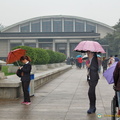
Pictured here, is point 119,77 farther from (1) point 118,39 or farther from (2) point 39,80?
(1) point 118,39

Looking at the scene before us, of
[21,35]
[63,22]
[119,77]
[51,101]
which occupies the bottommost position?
[51,101]

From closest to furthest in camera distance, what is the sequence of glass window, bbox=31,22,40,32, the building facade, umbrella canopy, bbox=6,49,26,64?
umbrella canopy, bbox=6,49,26,64, the building facade, glass window, bbox=31,22,40,32

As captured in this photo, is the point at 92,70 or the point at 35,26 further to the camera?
the point at 35,26


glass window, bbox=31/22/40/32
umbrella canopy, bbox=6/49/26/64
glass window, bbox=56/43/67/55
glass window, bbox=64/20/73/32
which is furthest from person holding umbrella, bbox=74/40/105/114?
glass window, bbox=31/22/40/32

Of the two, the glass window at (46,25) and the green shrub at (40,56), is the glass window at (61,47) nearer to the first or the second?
the glass window at (46,25)

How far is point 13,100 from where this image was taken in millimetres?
9102

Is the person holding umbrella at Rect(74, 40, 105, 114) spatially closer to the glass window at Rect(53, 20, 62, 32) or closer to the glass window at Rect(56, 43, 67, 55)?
the glass window at Rect(56, 43, 67, 55)

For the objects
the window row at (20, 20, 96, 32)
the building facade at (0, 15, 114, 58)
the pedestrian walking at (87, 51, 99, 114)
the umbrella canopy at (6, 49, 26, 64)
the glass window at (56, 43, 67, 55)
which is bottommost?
the pedestrian walking at (87, 51, 99, 114)

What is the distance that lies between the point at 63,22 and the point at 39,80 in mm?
86646

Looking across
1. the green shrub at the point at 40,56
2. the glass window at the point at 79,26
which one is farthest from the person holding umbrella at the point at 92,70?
the glass window at the point at 79,26

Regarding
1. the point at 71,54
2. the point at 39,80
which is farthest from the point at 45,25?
the point at 39,80

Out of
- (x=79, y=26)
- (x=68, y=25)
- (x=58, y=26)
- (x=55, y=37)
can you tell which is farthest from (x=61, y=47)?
(x=79, y=26)

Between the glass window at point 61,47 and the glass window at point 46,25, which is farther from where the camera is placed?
the glass window at point 46,25

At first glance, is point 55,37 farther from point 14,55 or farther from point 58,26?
point 14,55
